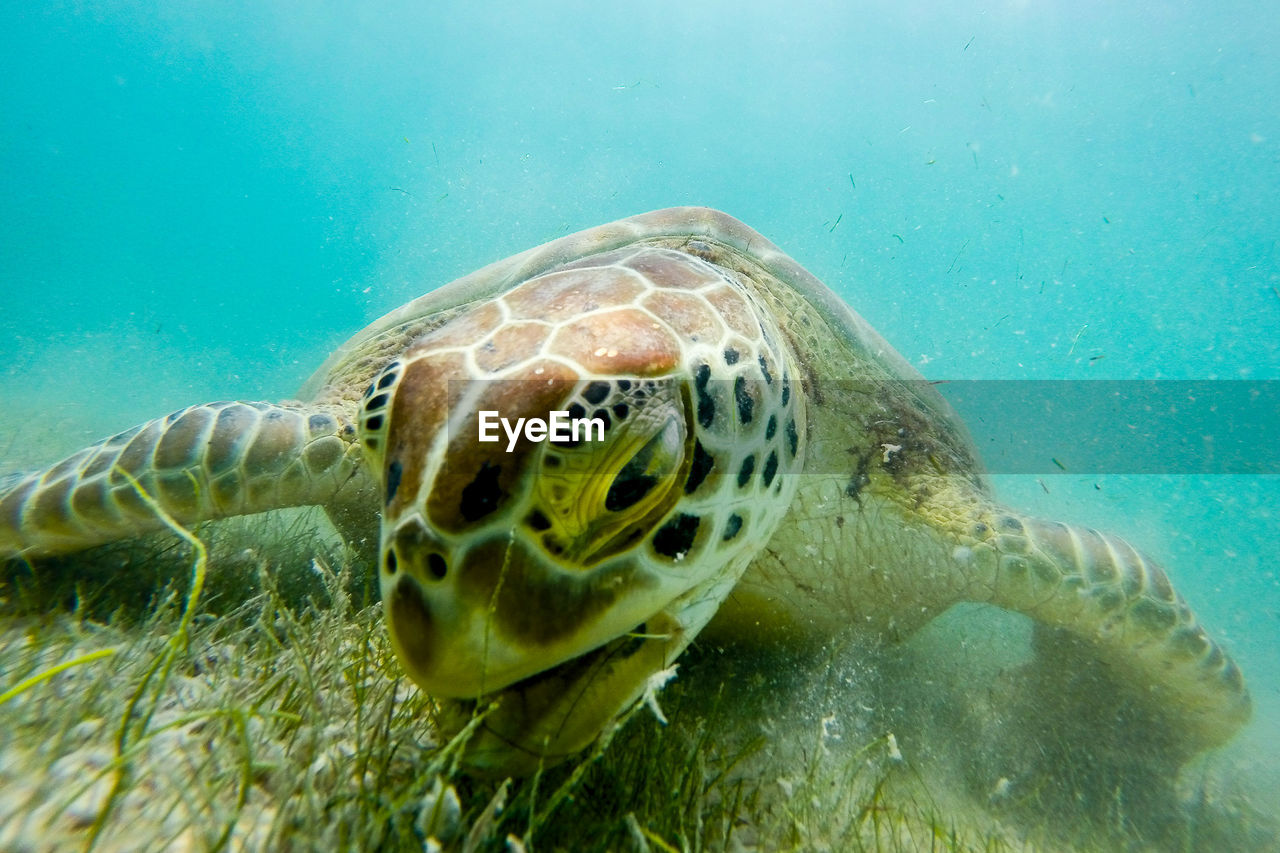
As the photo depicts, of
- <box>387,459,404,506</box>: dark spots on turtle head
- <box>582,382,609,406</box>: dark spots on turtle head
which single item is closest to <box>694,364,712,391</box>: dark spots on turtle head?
<box>582,382,609,406</box>: dark spots on turtle head

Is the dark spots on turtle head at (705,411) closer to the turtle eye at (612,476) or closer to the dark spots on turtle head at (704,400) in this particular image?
A: the dark spots on turtle head at (704,400)

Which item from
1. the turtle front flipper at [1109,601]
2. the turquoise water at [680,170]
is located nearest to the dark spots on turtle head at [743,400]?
the turtle front flipper at [1109,601]

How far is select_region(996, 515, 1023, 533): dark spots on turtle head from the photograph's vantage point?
9.43 ft

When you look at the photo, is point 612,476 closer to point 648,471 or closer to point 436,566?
point 648,471

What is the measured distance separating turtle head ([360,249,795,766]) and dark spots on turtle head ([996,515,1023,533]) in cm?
207

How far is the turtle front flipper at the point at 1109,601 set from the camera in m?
2.85

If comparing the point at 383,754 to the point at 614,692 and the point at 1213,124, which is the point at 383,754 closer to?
the point at 614,692

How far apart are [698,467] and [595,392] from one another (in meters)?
0.35

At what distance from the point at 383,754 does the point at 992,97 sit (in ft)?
212

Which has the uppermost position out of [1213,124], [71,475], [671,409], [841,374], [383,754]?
[1213,124]

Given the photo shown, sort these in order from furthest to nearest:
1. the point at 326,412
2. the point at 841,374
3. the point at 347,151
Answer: the point at 347,151 < the point at 841,374 < the point at 326,412

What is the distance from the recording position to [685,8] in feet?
165

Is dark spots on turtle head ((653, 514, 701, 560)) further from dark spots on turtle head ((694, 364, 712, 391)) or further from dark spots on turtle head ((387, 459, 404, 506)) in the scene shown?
dark spots on turtle head ((387, 459, 404, 506))

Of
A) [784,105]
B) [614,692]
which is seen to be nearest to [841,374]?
[614,692]
